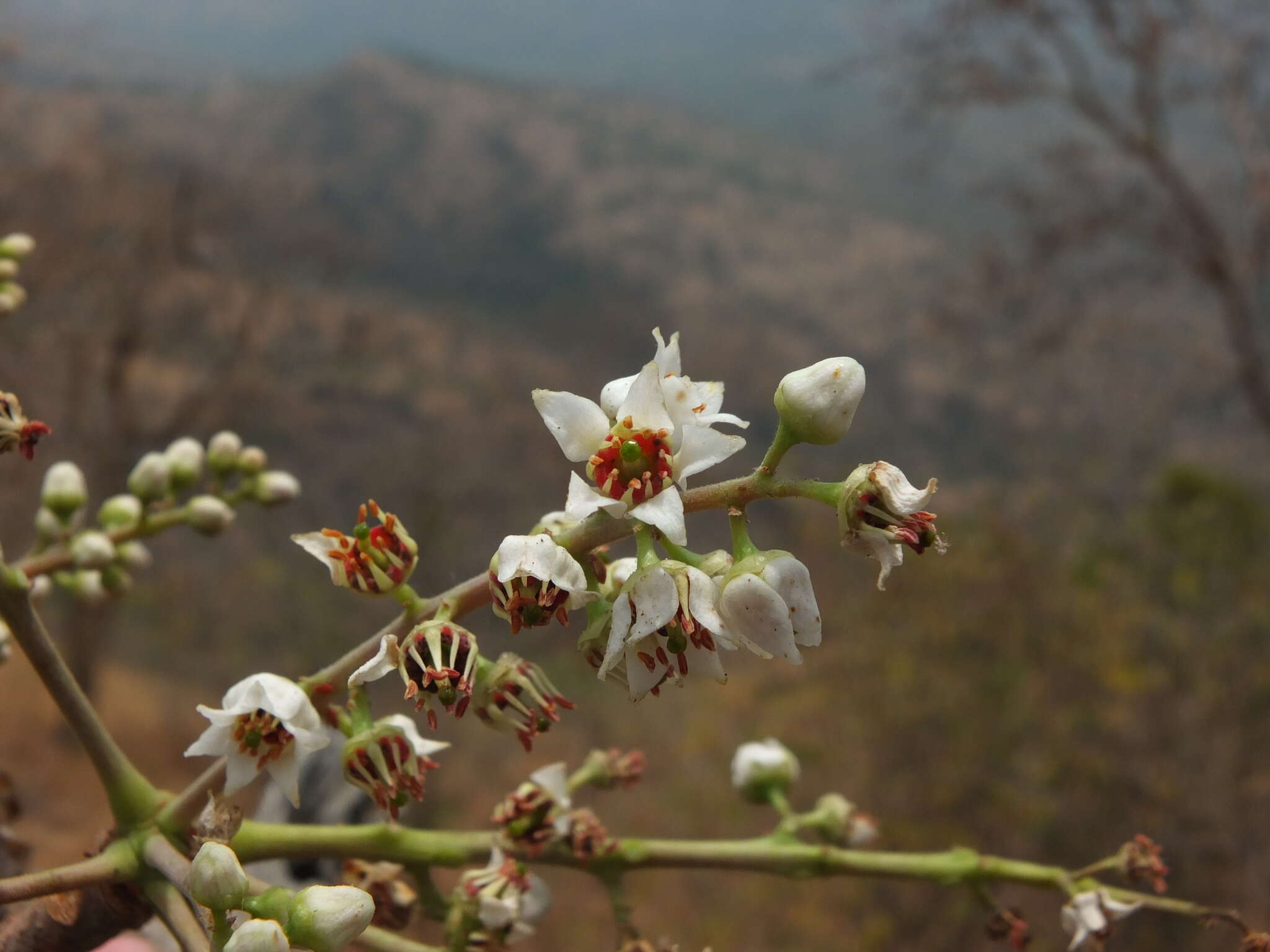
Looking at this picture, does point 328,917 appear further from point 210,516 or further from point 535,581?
point 210,516

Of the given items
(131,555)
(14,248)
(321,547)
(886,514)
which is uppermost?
(14,248)

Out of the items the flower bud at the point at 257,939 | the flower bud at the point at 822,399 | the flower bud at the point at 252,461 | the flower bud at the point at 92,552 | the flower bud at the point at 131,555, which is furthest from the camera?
the flower bud at the point at 252,461

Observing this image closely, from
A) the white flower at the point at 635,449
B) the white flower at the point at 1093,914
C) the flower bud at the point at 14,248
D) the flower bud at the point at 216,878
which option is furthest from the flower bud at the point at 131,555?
the white flower at the point at 1093,914

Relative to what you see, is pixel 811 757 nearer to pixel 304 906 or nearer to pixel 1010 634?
pixel 1010 634

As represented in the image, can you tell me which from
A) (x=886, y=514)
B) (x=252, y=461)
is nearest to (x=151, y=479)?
(x=252, y=461)

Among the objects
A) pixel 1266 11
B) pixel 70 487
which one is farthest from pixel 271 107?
pixel 70 487

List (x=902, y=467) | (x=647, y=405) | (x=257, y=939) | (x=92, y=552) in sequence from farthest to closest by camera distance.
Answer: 1. (x=902, y=467)
2. (x=92, y=552)
3. (x=647, y=405)
4. (x=257, y=939)

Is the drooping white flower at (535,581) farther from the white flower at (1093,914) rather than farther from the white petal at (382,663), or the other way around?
the white flower at (1093,914)
